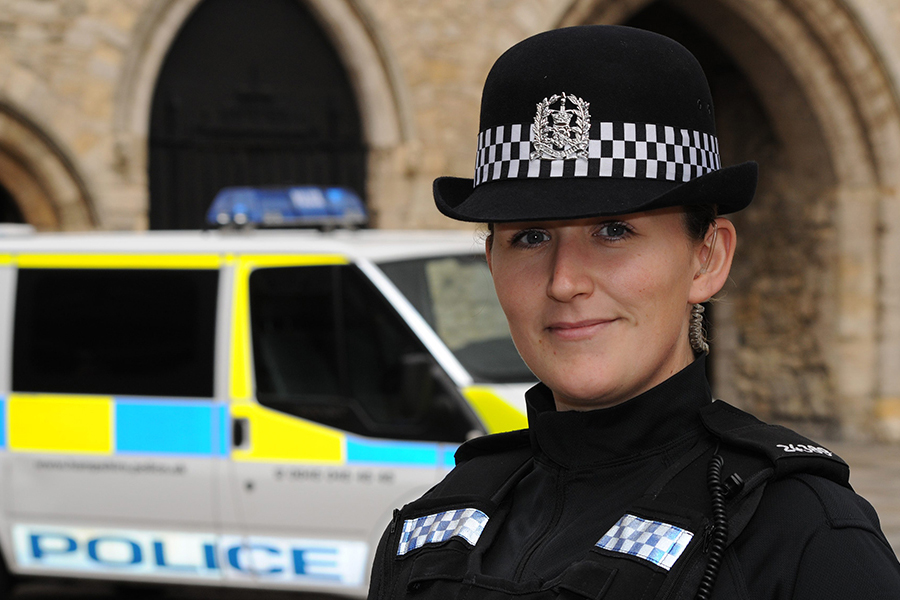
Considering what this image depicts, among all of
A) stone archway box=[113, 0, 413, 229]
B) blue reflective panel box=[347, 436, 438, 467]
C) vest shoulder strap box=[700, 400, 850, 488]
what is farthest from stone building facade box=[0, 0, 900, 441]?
vest shoulder strap box=[700, 400, 850, 488]

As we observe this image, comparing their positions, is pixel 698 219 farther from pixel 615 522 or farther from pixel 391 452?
pixel 391 452

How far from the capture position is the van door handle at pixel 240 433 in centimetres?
418

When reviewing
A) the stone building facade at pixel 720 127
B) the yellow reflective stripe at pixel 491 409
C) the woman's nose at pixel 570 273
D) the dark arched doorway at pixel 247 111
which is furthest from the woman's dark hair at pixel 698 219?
the dark arched doorway at pixel 247 111

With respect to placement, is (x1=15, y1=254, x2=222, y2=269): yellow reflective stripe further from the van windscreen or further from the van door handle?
the van windscreen

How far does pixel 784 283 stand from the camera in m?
10.7

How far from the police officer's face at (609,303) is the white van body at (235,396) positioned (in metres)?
2.82

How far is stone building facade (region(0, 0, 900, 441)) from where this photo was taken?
7.68 meters

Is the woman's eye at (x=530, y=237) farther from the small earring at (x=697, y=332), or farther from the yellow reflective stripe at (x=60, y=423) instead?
the yellow reflective stripe at (x=60, y=423)

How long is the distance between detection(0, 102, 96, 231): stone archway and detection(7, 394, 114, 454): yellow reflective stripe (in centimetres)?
368

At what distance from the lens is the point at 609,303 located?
109 centimetres

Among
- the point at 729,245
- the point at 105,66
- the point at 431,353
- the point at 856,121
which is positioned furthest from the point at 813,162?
the point at 729,245

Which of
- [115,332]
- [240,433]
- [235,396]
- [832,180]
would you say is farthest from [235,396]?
[832,180]

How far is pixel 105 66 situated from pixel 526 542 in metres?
7.43

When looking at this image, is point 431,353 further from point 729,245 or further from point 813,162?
point 813,162
